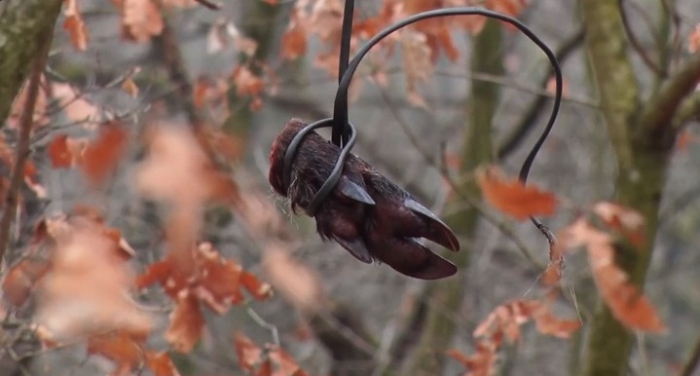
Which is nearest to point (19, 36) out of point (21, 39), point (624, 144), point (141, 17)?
point (21, 39)

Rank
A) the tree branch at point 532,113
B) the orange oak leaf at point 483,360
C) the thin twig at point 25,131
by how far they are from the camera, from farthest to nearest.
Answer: the tree branch at point 532,113 → the orange oak leaf at point 483,360 → the thin twig at point 25,131

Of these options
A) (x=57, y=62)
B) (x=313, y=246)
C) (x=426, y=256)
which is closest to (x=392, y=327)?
(x=313, y=246)

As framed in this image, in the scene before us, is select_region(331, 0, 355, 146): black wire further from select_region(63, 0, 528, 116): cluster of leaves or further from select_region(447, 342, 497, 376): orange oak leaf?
select_region(447, 342, 497, 376): orange oak leaf

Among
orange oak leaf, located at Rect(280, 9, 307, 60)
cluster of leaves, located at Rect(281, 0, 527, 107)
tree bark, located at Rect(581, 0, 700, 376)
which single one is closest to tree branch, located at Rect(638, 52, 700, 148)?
tree bark, located at Rect(581, 0, 700, 376)

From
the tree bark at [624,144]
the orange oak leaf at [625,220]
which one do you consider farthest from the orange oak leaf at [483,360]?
the orange oak leaf at [625,220]

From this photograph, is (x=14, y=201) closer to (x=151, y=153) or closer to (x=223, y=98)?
(x=151, y=153)

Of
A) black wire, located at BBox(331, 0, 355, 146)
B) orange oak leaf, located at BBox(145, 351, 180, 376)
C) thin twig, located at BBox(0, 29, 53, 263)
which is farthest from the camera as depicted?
orange oak leaf, located at BBox(145, 351, 180, 376)

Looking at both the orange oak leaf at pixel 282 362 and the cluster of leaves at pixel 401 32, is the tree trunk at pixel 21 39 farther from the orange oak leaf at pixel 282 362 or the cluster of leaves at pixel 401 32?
the cluster of leaves at pixel 401 32
